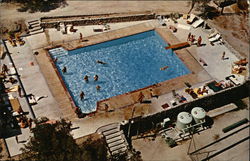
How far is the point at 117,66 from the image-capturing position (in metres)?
40.2

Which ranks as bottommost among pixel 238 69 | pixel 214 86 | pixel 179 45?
pixel 214 86

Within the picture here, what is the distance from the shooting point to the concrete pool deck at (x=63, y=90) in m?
33.5

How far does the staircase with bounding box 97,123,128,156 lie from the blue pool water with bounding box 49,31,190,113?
351 centimetres

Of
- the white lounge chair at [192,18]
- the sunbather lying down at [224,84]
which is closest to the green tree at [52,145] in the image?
the sunbather lying down at [224,84]

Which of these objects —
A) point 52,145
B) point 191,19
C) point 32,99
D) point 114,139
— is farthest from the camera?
point 191,19

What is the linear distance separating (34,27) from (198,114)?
2411cm

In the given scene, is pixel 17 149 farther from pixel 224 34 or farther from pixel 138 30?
pixel 224 34

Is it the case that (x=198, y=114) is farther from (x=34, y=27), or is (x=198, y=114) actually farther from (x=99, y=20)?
(x=34, y=27)

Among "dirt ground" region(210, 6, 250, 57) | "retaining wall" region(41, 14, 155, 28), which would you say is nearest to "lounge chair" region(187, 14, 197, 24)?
"dirt ground" region(210, 6, 250, 57)

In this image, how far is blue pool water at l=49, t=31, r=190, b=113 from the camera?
122ft

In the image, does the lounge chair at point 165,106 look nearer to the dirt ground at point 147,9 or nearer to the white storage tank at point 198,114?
the white storage tank at point 198,114

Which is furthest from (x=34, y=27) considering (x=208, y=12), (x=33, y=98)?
(x=208, y=12)

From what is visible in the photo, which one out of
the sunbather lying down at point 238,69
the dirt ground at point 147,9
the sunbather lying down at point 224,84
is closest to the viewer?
the sunbather lying down at point 224,84

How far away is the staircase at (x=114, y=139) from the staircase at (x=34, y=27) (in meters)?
18.0
